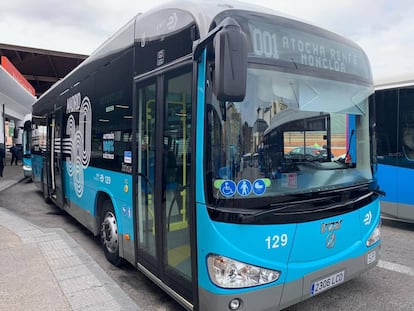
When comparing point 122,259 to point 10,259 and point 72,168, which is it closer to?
point 10,259

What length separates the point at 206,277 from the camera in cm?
263

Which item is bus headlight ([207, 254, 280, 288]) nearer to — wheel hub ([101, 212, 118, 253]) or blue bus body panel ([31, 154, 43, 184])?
wheel hub ([101, 212, 118, 253])

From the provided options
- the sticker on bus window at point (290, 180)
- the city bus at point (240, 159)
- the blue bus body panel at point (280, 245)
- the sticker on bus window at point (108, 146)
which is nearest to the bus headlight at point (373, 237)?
the city bus at point (240, 159)

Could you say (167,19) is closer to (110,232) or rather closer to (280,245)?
(280,245)

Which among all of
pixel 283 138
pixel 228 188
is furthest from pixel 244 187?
pixel 283 138

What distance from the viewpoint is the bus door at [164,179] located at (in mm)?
2977

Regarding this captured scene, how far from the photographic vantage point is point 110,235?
15.0 ft

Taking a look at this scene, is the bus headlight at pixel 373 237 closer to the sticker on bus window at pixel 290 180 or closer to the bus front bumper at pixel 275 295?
the bus front bumper at pixel 275 295

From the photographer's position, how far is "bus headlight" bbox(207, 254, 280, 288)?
8.39 feet

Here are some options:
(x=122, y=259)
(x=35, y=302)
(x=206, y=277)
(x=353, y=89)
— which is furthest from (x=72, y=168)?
(x=353, y=89)

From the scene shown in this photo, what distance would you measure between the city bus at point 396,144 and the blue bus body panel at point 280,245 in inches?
150

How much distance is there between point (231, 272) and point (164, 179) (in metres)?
1.11

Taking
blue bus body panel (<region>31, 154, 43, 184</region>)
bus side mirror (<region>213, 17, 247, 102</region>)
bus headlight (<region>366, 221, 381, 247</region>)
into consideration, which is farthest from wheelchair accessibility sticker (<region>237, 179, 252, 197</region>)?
blue bus body panel (<region>31, 154, 43, 184</region>)

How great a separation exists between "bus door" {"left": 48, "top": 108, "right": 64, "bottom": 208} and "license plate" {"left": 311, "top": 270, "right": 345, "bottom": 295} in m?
5.70
